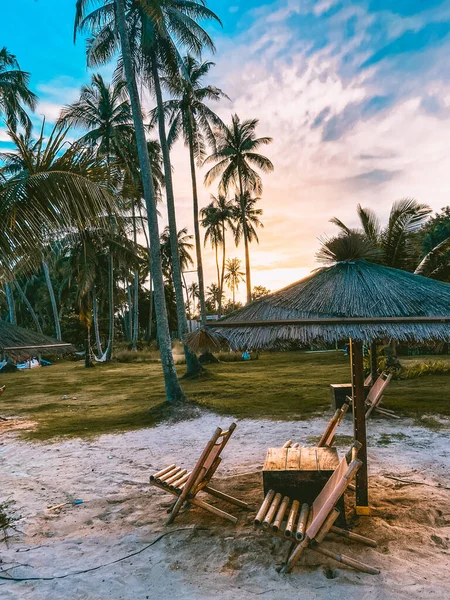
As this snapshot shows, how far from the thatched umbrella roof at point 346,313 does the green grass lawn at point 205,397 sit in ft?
17.4

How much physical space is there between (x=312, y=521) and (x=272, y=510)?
1.22ft

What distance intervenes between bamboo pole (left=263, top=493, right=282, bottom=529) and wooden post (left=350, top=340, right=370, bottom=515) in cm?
92

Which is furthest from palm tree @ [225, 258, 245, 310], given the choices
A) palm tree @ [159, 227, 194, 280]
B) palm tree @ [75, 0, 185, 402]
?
palm tree @ [75, 0, 185, 402]

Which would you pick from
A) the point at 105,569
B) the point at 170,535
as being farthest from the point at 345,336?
the point at 105,569

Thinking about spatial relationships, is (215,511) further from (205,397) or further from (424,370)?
(424,370)

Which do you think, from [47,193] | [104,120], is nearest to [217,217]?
[104,120]

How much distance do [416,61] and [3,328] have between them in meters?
7.23

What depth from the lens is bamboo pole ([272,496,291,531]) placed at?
3378 mm

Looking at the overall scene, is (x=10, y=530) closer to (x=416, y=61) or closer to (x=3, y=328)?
(x=3, y=328)

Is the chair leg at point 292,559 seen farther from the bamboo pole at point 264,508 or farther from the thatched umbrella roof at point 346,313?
the thatched umbrella roof at point 346,313

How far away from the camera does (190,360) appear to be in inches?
624

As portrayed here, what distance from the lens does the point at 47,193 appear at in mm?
4309

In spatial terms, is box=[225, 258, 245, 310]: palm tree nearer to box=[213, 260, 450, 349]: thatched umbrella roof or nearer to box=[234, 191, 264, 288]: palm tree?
box=[234, 191, 264, 288]: palm tree

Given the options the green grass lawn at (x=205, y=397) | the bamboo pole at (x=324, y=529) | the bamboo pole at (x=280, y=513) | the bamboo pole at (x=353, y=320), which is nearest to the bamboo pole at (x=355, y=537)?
the bamboo pole at (x=280, y=513)
